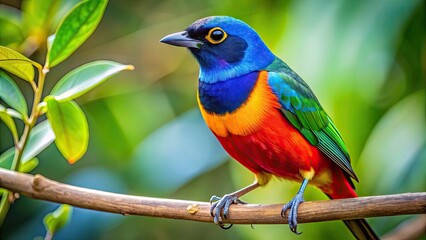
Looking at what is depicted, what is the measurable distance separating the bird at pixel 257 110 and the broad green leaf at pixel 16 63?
498mm

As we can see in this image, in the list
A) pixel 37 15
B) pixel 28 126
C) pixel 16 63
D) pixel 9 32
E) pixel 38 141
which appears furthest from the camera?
pixel 37 15

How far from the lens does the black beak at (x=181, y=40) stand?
7.22 ft

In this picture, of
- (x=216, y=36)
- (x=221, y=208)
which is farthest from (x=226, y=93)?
(x=221, y=208)

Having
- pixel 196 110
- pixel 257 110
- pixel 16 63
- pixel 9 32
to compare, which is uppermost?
pixel 16 63

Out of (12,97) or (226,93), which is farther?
(226,93)

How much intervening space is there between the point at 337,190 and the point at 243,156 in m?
0.43

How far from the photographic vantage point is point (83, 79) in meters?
1.95

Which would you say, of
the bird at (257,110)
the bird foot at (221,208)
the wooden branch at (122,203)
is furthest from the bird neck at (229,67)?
the wooden branch at (122,203)

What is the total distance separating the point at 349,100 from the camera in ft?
9.75

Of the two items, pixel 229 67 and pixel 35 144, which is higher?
pixel 229 67

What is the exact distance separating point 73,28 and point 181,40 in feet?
Answer: 1.33

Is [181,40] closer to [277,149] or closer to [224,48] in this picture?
[224,48]

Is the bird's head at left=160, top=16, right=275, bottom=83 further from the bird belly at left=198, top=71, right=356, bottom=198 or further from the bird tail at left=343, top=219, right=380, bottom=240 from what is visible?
the bird tail at left=343, top=219, right=380, bottom=240

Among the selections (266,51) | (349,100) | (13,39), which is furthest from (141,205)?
(349,100)
